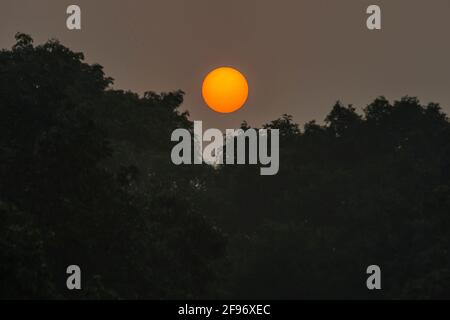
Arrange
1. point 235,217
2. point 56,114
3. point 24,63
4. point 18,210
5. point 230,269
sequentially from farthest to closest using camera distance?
point 235,217
point 230,269
point 24,63
point 56,114
point 18,210

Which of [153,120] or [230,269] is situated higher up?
[153,120]

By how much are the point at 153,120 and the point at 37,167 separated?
36.7 meters

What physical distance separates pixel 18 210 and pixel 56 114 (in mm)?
4643

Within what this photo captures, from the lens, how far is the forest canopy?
41.6 metres

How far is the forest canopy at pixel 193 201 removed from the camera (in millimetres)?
41594

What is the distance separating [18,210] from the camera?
3988 cm

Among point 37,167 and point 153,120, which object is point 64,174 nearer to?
point 37,167

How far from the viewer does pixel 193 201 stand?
235 feet
